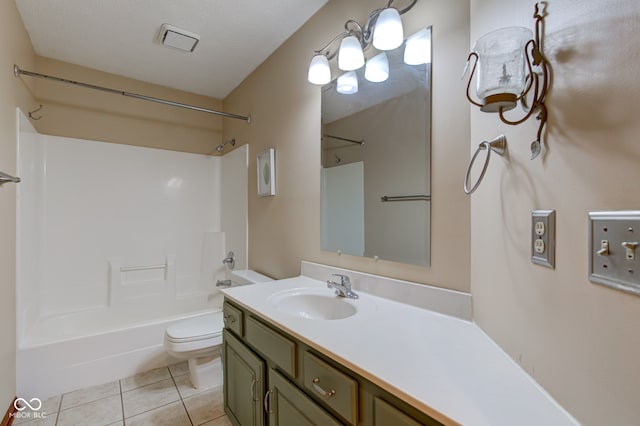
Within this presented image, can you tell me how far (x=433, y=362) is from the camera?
0.78 metres

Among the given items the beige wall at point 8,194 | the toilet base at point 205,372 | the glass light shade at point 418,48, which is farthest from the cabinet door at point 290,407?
Answer: the beige wall at point 8,194

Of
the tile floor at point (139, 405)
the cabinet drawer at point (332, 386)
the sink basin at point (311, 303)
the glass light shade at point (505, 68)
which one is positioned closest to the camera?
the glass light shade at point (505, 68)

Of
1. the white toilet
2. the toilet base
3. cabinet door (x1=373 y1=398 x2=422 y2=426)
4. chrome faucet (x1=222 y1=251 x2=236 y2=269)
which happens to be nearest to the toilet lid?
the white toilet

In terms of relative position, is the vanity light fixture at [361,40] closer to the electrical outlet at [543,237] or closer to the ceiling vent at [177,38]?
the electrical outlet at [543,237]

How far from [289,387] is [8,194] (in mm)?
2004

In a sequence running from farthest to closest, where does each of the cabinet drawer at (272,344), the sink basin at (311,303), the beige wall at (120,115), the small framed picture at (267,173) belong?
the beige wall at (120,115), the small framed picture at (267,173), the sink basin at (311,303), the cabinet drawer at (272,344)

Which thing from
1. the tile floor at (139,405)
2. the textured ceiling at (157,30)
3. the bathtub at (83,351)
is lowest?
the tile floor at (139,405)

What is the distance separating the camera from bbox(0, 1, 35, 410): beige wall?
1.62 metres

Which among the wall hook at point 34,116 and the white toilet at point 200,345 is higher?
the wall hook at point 34,116

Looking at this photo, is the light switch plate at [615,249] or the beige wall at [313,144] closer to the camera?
the light switch plate at [615,249]

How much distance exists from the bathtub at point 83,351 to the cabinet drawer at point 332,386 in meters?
1.39

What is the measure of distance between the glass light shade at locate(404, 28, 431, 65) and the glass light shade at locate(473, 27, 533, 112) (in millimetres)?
559

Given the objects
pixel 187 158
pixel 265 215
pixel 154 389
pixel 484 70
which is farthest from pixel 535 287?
pixel 187 158

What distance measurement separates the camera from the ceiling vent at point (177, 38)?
2.04 meters
